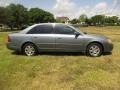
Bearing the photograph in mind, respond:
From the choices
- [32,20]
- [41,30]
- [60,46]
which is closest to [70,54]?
[60,46]

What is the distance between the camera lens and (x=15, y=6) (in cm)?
10944

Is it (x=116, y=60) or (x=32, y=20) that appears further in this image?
(x=32, y=20)

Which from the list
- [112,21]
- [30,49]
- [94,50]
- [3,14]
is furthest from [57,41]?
[112,21]

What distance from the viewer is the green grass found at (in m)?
7.63

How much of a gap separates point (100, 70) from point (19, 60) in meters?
3.70

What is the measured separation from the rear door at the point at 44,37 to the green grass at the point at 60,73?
3.09ft

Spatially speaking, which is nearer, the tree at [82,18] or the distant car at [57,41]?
the distant car at [57,41]

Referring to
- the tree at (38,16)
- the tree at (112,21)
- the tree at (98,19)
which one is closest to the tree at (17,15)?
the tree at (38,16)

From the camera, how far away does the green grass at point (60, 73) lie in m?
7.63

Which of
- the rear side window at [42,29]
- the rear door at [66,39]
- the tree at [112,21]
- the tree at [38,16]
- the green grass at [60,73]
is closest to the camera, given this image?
the green grass at [60,73]

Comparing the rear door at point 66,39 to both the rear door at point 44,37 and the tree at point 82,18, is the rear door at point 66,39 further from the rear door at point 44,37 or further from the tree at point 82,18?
the tree at point 82,18

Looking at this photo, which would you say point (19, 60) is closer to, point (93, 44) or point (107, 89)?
point (93, 44)

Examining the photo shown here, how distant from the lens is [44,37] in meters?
12.7

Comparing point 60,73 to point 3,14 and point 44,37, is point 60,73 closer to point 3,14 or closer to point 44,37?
point 44,37
